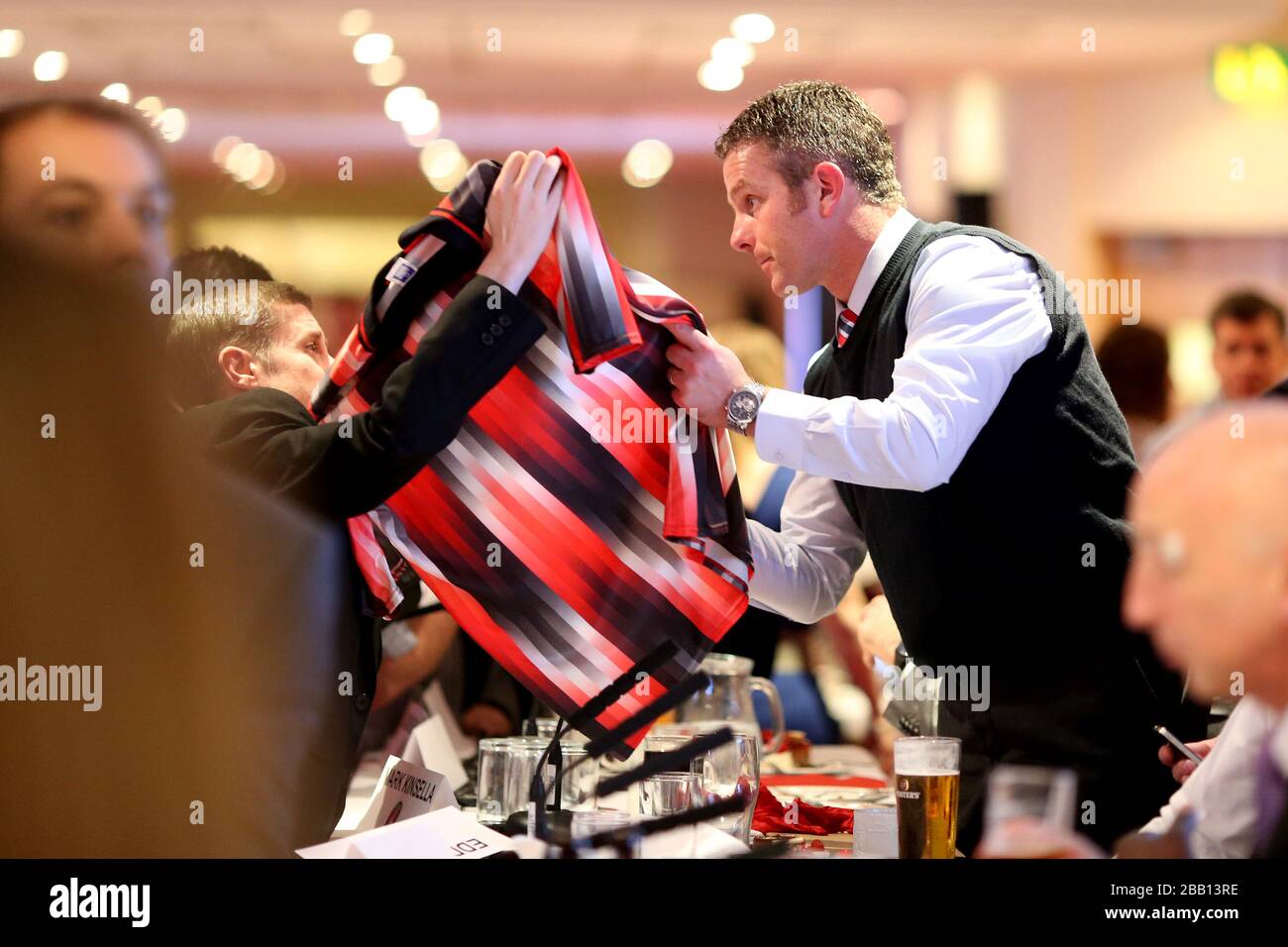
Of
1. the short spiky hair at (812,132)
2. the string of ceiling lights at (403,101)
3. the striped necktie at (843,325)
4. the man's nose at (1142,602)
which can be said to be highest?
the string of ceiling lights at (403,101)

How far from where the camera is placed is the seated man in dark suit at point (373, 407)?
1613 millimetres

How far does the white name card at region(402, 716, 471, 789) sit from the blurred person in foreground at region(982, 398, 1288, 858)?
46.5 inches

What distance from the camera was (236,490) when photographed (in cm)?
164

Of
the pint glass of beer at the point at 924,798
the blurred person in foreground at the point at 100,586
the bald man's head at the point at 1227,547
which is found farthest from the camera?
the pint glass of beer at the point at 924,798

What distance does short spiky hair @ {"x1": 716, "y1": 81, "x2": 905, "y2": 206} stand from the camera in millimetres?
1949

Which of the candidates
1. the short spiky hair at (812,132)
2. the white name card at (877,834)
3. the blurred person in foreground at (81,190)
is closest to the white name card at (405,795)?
the white name card at (877,834)

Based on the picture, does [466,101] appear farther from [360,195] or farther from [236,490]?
[236,490]

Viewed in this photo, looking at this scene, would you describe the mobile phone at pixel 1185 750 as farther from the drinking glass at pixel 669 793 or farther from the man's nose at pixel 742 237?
the man's nose at pixel 742 237

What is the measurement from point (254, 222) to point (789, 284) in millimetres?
3961

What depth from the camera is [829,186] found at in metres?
1.99

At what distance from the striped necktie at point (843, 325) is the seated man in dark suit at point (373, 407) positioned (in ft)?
1.87

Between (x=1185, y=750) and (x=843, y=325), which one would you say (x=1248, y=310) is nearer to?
(x=843, y=325)
